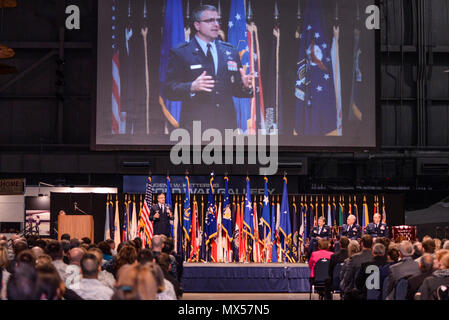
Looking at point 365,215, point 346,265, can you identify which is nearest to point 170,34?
point 365,215

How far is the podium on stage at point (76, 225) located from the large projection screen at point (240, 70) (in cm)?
263

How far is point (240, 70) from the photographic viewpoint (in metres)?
19.0

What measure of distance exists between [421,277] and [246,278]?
7.04 metres

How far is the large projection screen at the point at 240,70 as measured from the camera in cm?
1880

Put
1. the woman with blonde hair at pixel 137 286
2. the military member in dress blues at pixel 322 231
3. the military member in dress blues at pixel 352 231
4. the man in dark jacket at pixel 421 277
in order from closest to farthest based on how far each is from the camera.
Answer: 1. the woman with blonde hair at pixel 137 286
2. the man in dark jacket at pixel 421 277
3. the military member in dress blues at pixel 352 231
4. the military member in dress blues at pixel 322 231

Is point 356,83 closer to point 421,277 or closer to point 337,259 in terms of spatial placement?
point 337,259

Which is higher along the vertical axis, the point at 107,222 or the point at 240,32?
the point at 240,32

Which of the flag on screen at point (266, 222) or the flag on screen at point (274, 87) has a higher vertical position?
the flag on screen at point (274, 87)

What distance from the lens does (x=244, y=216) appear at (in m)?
16.6

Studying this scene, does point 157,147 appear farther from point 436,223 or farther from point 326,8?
point 436,223

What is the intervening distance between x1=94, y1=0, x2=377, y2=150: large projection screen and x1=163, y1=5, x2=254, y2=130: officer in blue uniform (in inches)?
1.0

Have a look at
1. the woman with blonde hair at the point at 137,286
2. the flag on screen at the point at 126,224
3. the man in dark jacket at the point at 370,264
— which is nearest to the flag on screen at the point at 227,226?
the flag on screen at the point at 126,224

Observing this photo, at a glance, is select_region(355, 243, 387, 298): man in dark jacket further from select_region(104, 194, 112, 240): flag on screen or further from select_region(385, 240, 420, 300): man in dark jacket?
select_region(104, 194, 112, 240): flag on screen

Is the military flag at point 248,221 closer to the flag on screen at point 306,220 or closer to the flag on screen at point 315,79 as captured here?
the flag on screen at point 306,220
